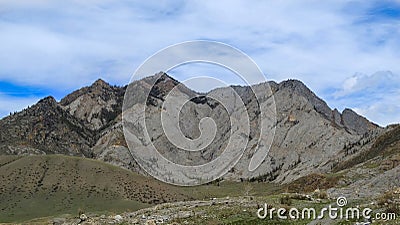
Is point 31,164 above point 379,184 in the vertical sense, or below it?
above

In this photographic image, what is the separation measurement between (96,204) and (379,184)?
109m

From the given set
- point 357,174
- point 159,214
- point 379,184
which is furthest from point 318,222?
point 357,174

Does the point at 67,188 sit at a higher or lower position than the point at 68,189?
higher

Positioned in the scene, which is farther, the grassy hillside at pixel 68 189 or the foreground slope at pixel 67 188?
the foreground slope at pixel 67 188

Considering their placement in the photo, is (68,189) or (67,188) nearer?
(68,189)

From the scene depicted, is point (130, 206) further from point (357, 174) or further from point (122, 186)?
point (357, 174)

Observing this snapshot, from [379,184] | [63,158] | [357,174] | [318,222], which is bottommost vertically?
[318,222]

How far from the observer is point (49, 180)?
16750cm

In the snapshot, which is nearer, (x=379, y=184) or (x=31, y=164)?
(x=379, y=184)

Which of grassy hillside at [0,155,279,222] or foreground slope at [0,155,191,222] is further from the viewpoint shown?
foreground slope at [0,155,191,222]

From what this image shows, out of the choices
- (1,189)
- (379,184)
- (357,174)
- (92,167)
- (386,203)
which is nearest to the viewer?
(386,203)

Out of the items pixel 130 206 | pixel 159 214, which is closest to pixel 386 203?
pixel 159 214

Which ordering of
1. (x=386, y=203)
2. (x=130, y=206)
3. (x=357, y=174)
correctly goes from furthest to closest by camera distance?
(x=130, y=206) < (x=357, y=174) < (x=386, y=203)

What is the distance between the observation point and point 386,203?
86.7 ft
